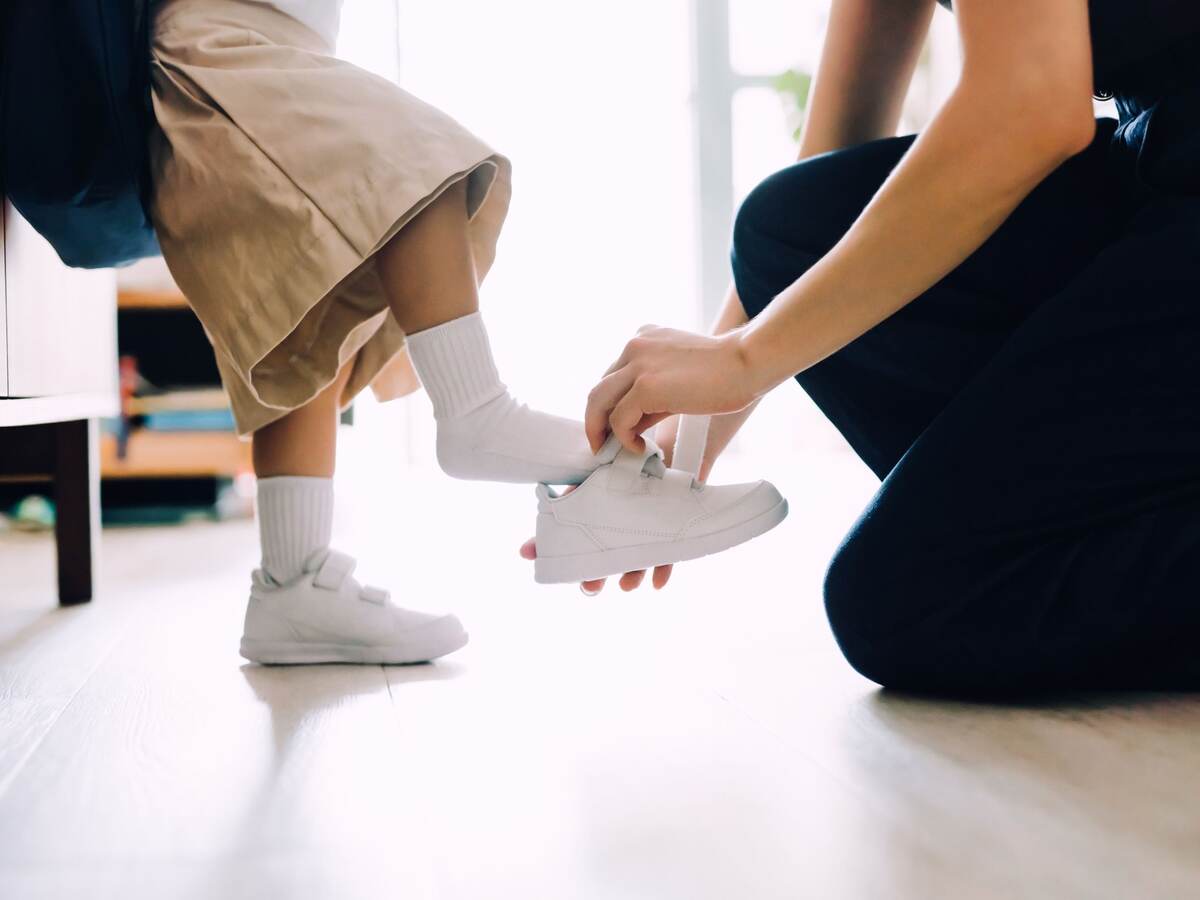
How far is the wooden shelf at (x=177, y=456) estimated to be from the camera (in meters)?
2.51

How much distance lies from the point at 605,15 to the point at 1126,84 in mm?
3605

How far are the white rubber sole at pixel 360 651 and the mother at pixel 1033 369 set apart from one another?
28 centimetres

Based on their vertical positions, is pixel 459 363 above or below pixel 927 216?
below

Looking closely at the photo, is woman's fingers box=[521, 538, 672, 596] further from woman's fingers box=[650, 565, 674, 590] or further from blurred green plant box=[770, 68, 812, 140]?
blurred green plant box=[770, 68, 812, 140]

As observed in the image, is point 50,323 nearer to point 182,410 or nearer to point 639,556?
point 639,556

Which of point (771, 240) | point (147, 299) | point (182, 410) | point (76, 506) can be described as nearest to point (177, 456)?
point (182, 410)

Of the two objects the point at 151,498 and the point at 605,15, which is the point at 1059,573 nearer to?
the point at 151,498

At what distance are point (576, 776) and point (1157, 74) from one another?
68cm

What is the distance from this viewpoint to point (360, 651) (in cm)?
94

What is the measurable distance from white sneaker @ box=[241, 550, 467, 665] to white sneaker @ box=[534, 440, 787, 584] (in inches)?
7.5

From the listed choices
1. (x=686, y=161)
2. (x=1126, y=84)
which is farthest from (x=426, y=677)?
(x=686, y=161)

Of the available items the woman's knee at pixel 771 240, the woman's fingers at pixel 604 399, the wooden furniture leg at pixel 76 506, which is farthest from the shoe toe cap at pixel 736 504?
the wooden furniture leg at pixel 76 506

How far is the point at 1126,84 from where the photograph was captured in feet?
2.73

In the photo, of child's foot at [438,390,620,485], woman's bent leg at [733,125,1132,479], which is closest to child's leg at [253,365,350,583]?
child's foot at [438,390,620,485]
